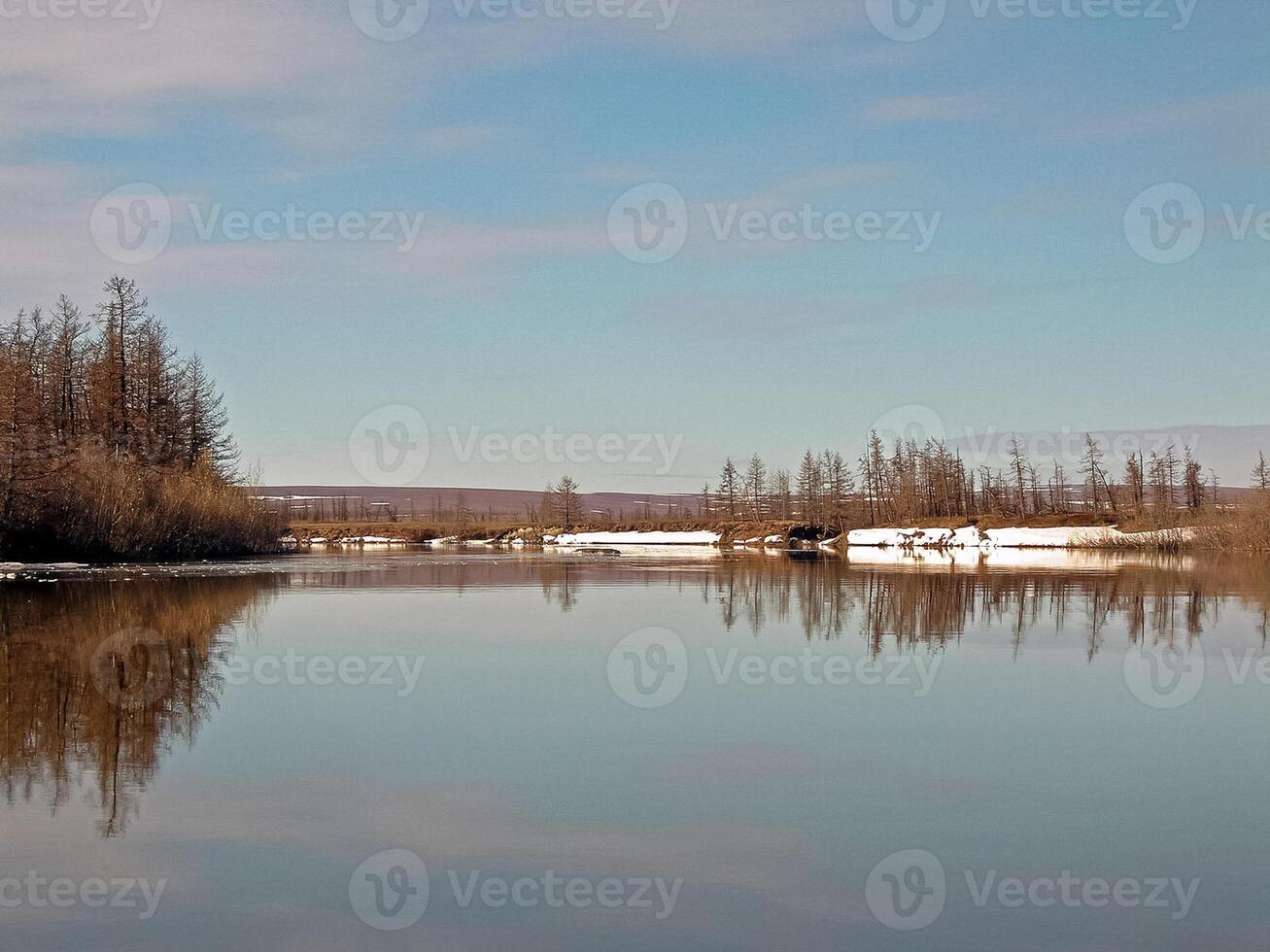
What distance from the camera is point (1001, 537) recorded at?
7306 cm

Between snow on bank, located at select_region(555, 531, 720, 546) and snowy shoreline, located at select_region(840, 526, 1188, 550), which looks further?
snow on bank, located at select_region(555, 531, 720, 546)

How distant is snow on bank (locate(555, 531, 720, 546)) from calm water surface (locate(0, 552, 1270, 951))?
80.0 metres

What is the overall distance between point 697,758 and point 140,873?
13.0 ft

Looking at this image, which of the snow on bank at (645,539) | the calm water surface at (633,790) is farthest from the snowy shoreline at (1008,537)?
the calm water surface at (633,790)

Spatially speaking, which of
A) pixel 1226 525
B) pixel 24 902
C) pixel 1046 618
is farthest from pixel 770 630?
pixel 1226 525

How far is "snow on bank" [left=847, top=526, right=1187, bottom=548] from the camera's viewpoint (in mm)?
62812

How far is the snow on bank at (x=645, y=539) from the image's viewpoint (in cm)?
9800

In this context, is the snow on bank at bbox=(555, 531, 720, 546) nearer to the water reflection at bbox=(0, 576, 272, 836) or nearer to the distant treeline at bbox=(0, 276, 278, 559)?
the distant treeline at bbox=(0, 276, 278, 559)

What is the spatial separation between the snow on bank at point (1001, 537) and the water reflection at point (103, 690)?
46.5m

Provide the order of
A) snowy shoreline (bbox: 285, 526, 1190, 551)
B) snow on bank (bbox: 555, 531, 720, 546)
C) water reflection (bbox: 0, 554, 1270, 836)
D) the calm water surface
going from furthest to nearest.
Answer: snow on bank (bbox: 555, 531, 720, 546) < snowy shoreline (bbox: 285, 526, 1190, 551) < water reflection (bbox: 0, 554, 1270, 836) < the calm water surface

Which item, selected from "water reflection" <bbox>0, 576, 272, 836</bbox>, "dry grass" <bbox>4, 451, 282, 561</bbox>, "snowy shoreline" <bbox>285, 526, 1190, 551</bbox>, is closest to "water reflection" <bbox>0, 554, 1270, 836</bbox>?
"water reflection" <bbox>0, 576, 272, 836</bbox>

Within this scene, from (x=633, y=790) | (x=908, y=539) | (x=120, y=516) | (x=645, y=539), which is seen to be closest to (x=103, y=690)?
(x=633, y=790)

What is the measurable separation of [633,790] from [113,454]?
42357 mm

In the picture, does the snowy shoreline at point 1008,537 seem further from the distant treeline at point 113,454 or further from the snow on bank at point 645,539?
the distant treeline at point 113,454
